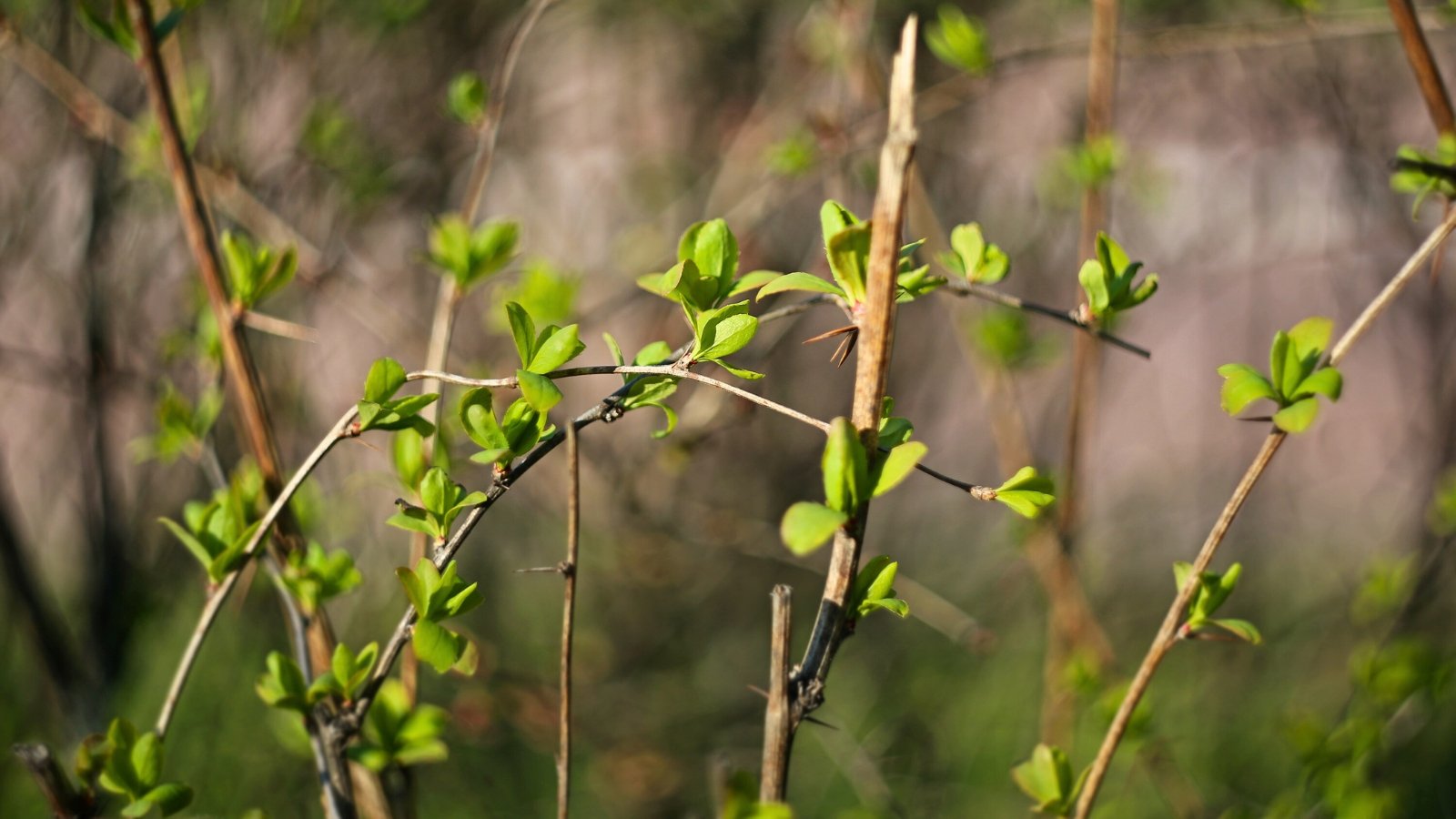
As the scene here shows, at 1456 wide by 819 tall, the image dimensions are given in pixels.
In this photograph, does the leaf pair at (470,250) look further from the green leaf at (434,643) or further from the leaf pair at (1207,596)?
the leaf pair at (1207,596)

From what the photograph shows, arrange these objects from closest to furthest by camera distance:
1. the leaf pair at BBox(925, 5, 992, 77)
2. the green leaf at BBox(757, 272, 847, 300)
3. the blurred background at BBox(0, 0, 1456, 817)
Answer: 1. the green leaf at BBox(757, 272, 847, 300)
2. the leaf pair at BBox(925, 5, 992, 77)
3. the blurred background at BBox(0, 0, 1456, 817)

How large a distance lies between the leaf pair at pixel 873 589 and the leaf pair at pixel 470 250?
0.47m

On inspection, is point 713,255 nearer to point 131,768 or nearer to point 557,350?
point 557,350

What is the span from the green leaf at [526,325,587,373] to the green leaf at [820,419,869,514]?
0.17 meters

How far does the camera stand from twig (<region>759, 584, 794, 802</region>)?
0.54 metres

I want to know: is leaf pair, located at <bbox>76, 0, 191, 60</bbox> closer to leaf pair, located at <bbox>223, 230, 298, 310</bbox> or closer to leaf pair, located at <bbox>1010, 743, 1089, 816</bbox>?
leaf pair, located at <bbox>223, 230, 298, 310</bbox>

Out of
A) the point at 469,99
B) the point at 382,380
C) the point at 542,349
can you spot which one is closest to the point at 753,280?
the point at 542,349

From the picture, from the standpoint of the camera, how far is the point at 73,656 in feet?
5.16

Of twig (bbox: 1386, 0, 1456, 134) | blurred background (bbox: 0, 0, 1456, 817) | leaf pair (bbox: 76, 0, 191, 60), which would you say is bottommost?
blurred background (bbox: 0, 0, 1456, 817)

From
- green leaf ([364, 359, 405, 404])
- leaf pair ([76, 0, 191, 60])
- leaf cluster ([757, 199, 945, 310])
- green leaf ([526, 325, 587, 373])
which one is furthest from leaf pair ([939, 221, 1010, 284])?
leaf pair ([76, 0, 191, 60])

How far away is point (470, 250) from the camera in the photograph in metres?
0.89

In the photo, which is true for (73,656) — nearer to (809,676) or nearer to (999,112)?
(809,676)

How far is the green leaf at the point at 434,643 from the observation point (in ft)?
1.91

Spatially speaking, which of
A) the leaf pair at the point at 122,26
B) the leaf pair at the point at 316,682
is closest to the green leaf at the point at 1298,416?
the leaf pair at the point at 316,682
